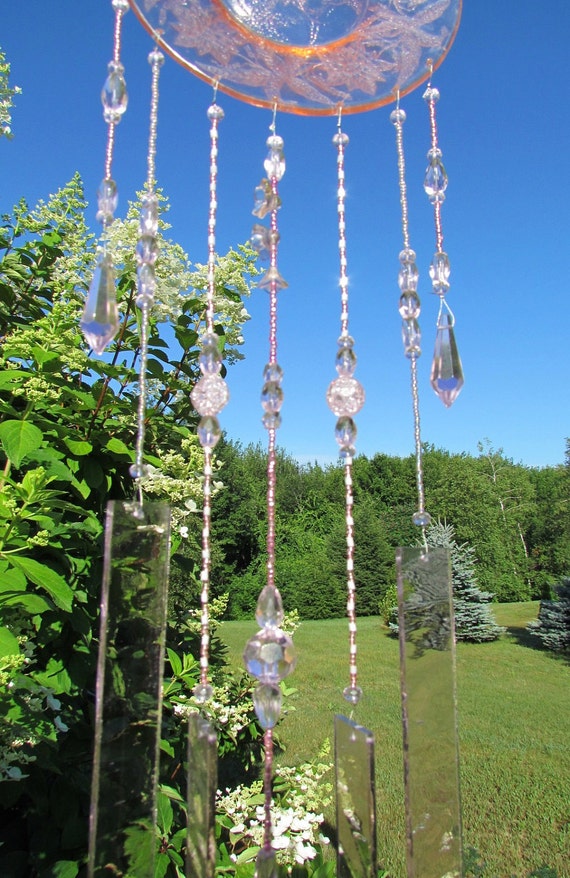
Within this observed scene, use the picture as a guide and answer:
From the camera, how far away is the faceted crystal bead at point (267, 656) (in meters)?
0.73

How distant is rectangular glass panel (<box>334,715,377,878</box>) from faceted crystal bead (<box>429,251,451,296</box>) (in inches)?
27.1

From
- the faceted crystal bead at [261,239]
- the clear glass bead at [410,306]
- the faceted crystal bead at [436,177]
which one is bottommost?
the clear glass bead at [410,306]

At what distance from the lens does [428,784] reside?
79 centimetres

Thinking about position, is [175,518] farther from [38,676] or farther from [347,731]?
[347,731]

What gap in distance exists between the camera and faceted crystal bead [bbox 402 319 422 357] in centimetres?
91

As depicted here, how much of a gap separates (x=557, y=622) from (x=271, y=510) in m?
11.3

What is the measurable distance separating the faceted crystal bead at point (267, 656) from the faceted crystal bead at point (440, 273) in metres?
0.61

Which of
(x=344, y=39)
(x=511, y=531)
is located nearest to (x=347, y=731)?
(x=344, y=39)

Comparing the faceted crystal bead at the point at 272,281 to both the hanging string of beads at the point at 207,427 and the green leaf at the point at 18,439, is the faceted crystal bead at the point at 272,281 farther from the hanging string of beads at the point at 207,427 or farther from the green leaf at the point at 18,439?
the green leaf at the point at 18,439

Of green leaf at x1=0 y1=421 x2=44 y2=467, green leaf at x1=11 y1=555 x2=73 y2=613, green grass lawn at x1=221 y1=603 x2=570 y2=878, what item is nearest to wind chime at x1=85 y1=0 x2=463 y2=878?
green leaf at x1=11 y1=555 x2=73 y2=613

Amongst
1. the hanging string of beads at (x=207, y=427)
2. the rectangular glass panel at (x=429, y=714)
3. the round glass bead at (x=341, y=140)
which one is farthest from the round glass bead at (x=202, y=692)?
the round glass bead at (x=341, y=140)

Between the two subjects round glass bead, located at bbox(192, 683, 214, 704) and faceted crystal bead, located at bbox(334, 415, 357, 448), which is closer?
round glass bead, located at bbox(192, 683, 214, 704)

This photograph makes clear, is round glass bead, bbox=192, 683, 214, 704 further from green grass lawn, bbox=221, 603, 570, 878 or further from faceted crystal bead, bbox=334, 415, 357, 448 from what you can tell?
green grass lawn, bbox=221, 603, 570, 878

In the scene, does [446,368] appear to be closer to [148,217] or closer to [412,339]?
[412,339]
